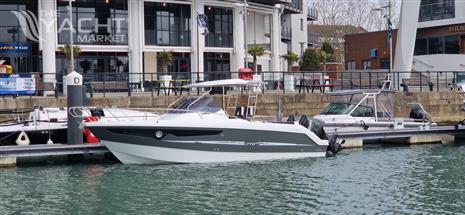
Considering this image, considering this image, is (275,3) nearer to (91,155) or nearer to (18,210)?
(91,155)

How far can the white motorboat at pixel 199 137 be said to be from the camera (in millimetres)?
22688

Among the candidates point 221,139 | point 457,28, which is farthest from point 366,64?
point 221,139

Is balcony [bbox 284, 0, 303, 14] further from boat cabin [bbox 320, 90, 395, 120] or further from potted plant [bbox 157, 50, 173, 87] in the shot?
boat cabin [bbox 320, 90, 395, 120]

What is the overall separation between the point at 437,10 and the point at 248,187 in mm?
47881

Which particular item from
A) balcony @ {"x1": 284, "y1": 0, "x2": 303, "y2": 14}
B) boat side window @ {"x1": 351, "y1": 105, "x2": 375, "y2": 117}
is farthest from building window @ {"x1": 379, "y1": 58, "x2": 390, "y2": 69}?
boat side window @ {"x1": 351, "y1": 105, "x2": 375, "y2": 117}

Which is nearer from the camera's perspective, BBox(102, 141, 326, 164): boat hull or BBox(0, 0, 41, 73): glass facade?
BBox(102, 141, 326, 164): boat hull

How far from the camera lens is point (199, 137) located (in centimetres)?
2302

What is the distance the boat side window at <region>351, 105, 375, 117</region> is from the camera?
1147 inches

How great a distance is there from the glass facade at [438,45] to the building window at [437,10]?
5.95ft

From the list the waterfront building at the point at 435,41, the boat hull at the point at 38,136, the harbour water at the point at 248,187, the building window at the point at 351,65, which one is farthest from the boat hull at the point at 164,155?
the building window at the point at 351,65

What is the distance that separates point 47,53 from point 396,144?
73.2ft

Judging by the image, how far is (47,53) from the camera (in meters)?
42.4

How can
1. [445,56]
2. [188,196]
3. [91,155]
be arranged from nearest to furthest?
[188,196] → [91,155] → [445,56]

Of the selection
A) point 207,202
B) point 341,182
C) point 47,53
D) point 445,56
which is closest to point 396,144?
point 341,182
